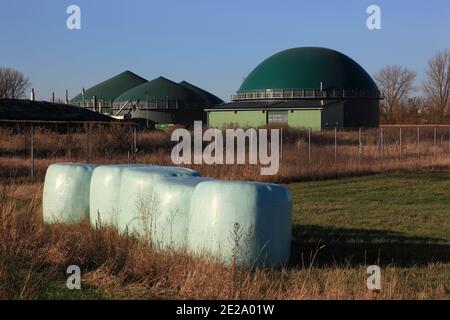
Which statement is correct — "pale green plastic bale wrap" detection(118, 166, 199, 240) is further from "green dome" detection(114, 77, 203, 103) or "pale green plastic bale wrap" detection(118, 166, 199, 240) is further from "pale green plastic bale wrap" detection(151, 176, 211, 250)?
"green dome" detection(114, 77, 203, 103)

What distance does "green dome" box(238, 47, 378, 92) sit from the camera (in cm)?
7450

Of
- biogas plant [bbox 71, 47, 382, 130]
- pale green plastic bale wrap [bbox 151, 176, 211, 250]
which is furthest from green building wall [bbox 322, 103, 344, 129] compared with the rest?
pale green plastic bale wrap [bbox 151, 176, 211, 250]

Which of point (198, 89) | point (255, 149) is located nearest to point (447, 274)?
point (255, 149)

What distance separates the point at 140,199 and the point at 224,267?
2291mm

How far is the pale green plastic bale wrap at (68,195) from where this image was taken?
1024cm

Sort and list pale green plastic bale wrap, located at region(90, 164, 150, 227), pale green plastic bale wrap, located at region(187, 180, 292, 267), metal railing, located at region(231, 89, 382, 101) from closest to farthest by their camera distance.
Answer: pale green plastic bale wrap, located at region(187, 180, 292, 267) < pale green plastic bale wrap, located at region(90, 164, 150, 227) < metal railing, located at region(231, 89, 382, 101)

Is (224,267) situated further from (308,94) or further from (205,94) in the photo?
(205,94)

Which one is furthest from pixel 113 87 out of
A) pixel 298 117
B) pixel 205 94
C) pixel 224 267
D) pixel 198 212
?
pixel 224 267

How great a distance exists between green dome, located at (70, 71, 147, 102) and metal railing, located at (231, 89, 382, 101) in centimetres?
2894

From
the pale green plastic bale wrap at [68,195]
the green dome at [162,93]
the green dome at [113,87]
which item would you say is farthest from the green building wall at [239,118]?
the pale green plastic bale wrap at [68,195]

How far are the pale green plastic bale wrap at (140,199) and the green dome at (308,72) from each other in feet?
216

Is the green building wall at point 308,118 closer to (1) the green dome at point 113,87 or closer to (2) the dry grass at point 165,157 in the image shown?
(2) the dry grass at point 165,157

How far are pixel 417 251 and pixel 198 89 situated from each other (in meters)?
89.5
